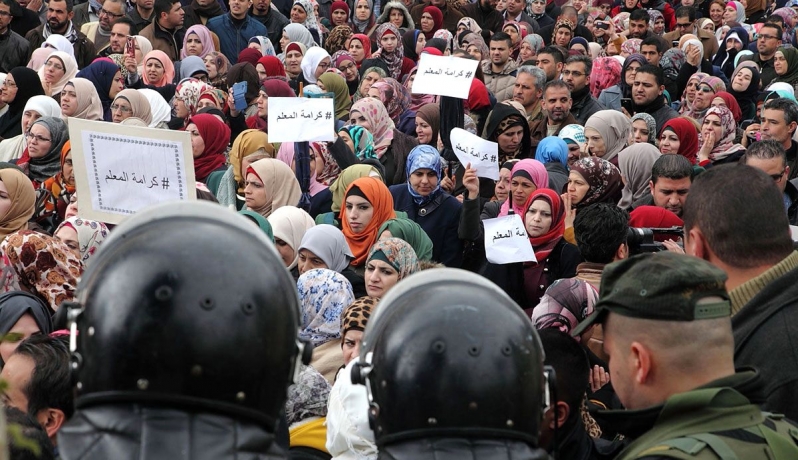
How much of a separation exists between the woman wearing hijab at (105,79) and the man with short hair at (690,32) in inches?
325

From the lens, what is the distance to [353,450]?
370 cm

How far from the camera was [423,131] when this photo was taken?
32.7 ft

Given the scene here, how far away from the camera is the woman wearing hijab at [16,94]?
1032 cm

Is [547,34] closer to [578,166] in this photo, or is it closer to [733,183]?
[578,166]

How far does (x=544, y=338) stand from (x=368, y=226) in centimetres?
351

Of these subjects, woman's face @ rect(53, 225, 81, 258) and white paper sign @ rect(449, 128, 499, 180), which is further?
white paper sign @ rect(449, 128, 499, 180)

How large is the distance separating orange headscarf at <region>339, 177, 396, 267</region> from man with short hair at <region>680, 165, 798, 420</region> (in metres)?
4.20

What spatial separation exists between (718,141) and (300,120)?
395cm

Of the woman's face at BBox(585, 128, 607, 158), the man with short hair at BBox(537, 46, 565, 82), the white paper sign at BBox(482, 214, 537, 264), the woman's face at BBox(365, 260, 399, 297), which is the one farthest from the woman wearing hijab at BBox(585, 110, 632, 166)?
the woman's face at BBox(365, 260, 399, 297)

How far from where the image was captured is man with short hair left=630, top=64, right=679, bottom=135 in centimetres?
1100

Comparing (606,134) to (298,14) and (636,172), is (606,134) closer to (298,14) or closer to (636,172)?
(636,172)

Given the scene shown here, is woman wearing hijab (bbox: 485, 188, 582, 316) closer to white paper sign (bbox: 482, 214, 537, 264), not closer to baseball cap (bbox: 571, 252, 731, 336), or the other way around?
white paper sign (bbox: 482, 214, 537, 264)

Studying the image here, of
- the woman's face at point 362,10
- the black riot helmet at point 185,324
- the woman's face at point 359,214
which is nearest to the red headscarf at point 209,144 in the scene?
the woman's face at point 359,214

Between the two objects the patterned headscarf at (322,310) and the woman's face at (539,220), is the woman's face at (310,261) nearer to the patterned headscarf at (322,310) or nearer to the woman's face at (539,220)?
the patterned headscarf at (322,310)
